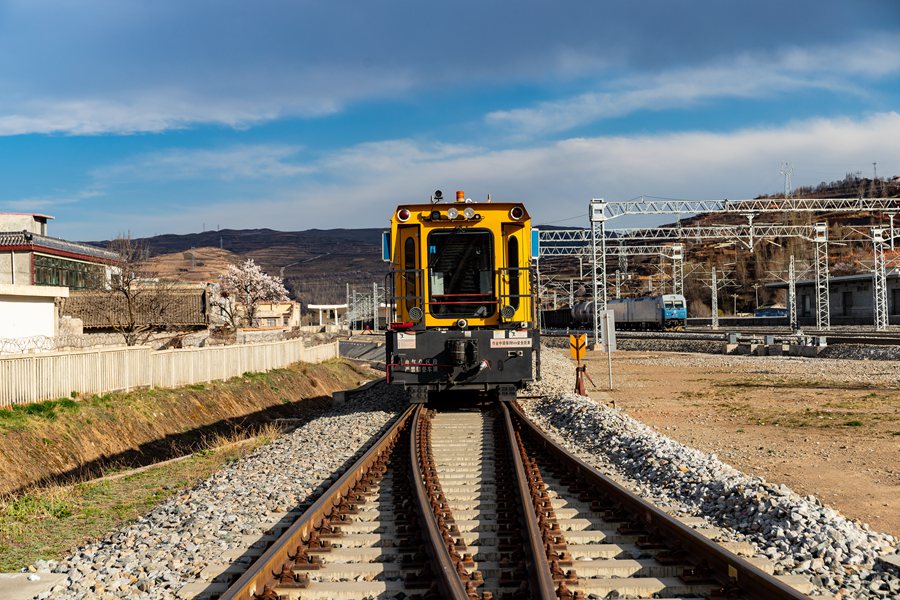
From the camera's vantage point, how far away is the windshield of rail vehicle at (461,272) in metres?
15.4

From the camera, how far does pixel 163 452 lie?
20.1 metres

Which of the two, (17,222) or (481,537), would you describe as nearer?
(481,537)

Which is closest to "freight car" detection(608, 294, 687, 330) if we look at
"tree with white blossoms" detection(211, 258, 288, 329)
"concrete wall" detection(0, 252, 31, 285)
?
"tree with white blossoms" detection(211, 258, 288, 329)

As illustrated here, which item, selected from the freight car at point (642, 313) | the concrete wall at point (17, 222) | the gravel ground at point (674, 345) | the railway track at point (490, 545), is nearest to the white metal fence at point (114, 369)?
the railway track at point (490, 545)

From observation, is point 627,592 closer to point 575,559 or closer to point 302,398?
point 575,559

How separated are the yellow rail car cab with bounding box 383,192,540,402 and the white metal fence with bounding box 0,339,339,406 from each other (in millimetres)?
8887

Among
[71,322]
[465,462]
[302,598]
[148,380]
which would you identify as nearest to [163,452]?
[148,380]

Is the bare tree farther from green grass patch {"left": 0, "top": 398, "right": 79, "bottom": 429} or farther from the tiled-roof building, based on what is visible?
green grass patch {"left": 0, "top": 398, "right": 79, "bottom": 429}

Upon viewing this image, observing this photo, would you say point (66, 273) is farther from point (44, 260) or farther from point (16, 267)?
point (16, 267)

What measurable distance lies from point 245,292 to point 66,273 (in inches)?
1729

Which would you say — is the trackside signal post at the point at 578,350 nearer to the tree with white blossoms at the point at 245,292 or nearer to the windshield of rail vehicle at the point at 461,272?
the windshield of rail vehicle at the point at 461,272

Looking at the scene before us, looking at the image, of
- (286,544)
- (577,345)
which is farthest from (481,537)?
(577,345)

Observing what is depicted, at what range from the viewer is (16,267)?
42906 millimetres

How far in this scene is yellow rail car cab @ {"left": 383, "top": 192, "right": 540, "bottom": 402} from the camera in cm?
1512
